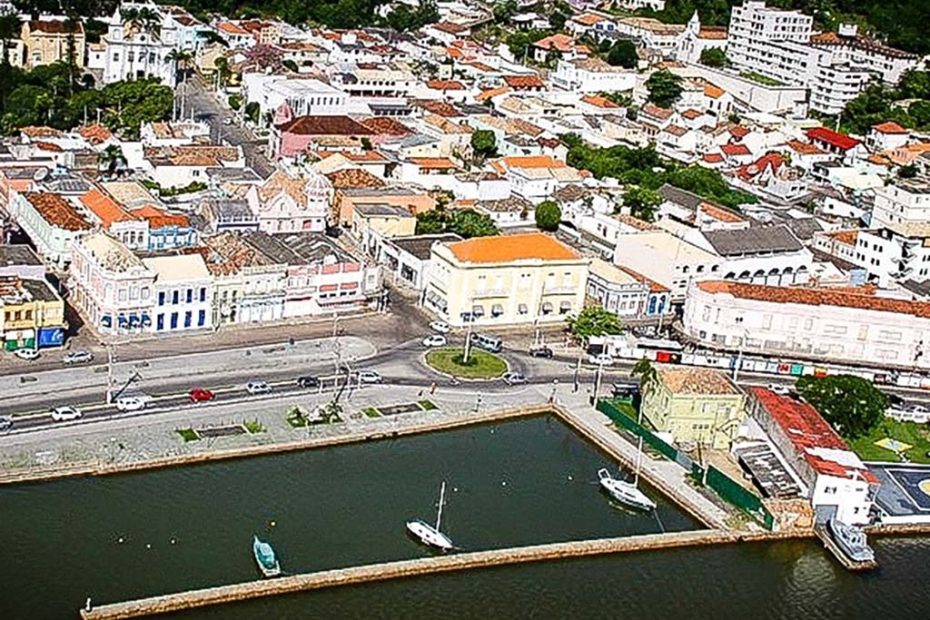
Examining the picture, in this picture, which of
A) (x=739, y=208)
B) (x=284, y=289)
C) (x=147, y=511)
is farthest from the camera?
(x=739, y=208)

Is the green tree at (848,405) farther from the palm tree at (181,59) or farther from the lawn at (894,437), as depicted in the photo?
the palm tree at (181,59)

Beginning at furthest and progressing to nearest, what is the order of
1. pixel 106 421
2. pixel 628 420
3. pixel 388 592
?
pixel 628 420, pixel 106 421, pixel 388 592

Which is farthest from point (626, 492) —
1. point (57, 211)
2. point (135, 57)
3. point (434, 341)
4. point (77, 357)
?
point (135, 57)

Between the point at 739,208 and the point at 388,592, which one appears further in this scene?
the point at 739,208

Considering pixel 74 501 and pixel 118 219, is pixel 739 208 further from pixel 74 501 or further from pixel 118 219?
pixel 74 501

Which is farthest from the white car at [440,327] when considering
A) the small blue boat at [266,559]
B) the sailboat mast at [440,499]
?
the small blue boat at [266,559]

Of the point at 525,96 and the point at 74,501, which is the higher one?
the point at 525,96

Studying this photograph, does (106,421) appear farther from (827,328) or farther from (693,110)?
(693,110)

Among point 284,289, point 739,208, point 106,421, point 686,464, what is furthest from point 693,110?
point 106,421
